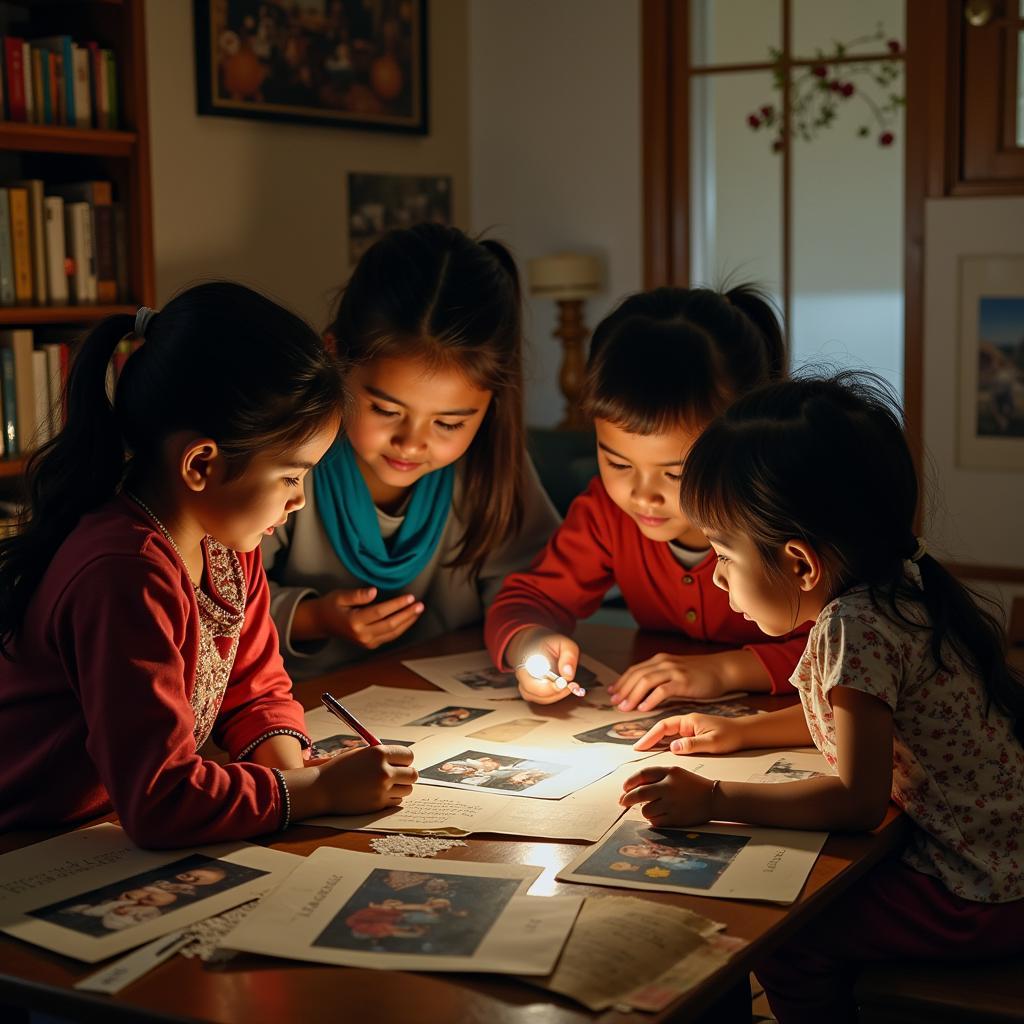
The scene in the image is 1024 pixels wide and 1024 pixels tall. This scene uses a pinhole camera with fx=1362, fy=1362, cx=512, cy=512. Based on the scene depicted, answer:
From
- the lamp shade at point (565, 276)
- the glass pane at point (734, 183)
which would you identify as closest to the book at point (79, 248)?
the lamp shade at point (565, 276)

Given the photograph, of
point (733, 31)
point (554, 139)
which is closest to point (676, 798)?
point (733, 31)

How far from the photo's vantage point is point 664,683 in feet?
5.69

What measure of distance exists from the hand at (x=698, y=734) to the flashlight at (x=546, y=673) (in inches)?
6.4

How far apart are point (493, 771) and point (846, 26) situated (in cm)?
381

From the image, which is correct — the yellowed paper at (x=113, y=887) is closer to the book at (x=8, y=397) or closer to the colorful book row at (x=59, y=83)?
the book at (x=8, y=397)

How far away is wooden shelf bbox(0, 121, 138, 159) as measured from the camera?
335 cm

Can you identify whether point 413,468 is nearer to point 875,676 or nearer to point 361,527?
point 361,527

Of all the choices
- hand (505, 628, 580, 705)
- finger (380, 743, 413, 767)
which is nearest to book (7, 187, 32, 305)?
hand (505, 628, 580, 705)

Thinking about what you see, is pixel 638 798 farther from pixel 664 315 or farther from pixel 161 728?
pixel 664 315

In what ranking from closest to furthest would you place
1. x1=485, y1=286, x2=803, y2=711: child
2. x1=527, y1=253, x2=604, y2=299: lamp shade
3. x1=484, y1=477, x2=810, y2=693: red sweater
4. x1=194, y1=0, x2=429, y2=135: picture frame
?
x1=485, y1=286, x2=803, y2=711: child
x1=484, y1=477, x2=810, y2=693: red sweater
x1=194, y1=0, x2=429, y2=135: picture frame
x1=527, y1=253, x2=604, y2=299: lamp shade

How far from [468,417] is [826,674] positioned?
0.81 meters

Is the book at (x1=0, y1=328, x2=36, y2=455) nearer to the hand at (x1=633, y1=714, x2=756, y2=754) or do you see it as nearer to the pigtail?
the pigtail

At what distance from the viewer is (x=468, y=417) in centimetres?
199

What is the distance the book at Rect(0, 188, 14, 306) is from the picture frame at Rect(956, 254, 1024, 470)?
9.28 feet
